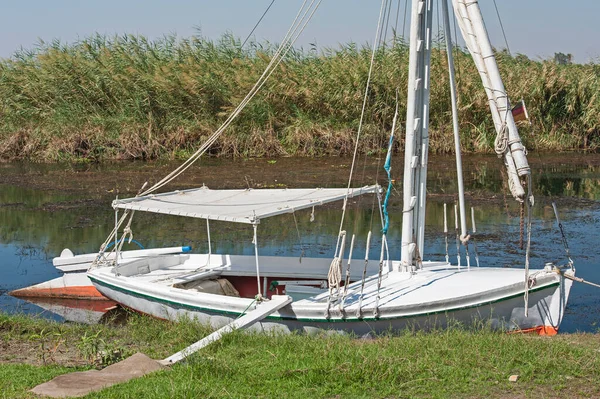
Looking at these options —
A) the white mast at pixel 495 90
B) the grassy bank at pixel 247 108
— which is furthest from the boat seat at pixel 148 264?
the grassy bank at pixel 247 108

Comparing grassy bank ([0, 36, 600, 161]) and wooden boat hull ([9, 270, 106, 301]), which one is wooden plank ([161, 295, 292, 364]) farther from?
grassy bank ([0, 36, 600, 161])

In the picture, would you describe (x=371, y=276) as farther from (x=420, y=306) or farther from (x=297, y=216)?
(x=297, y=216)

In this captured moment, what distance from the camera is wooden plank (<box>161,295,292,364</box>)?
7.85 m

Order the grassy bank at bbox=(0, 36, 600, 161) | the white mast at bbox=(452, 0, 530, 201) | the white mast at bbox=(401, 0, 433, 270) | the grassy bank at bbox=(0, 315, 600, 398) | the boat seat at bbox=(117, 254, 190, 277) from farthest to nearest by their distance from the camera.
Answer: the grassy bank at bbox=(0, 36, 600, 161) < the boat seat at bbox=(117, 254, 190, 277) < the white mast at bbox=(401, 0, 433, 270) < the white mast at bbox=(452, 0, 530, 201) < the grassy bank at bbox=(0, 315, 600, 398)

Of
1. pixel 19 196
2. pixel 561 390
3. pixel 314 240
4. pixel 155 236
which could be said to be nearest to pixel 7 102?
pixel 19 196

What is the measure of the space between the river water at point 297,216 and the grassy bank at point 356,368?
128 inches

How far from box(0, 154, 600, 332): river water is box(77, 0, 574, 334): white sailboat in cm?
142

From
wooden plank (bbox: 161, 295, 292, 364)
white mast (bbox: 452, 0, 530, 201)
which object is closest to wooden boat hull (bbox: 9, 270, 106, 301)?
wooden plank (bbox: 161, 295, 292, 364)

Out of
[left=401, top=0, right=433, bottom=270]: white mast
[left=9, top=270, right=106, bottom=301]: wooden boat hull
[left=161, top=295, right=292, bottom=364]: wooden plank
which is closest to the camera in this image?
[left=161, top=295, right=292, bottom=364]: wooden plank

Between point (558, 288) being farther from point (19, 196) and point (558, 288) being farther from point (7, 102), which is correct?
point (7, 102)

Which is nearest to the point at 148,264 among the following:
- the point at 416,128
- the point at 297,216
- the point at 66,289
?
the point at 66,289

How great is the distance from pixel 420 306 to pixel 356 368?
2.57 metres

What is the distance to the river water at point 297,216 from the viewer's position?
1439 centimetres

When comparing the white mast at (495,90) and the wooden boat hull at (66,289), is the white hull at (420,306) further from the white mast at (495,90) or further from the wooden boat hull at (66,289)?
the wooden boat hull at (66,289)
